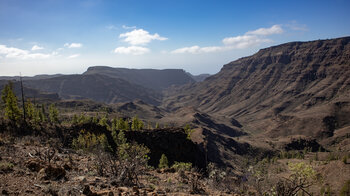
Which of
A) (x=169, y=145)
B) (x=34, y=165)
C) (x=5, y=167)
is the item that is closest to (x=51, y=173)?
(x=34, y=165)

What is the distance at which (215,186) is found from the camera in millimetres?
19672

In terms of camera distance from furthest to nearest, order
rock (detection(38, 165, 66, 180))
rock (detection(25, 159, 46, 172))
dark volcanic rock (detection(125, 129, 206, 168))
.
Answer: dark volcanic rock (detection(125, 129, 206, 168))
rock (detection(25, 159, 46, 172))
rock (detection(38, 165, 66, 180))

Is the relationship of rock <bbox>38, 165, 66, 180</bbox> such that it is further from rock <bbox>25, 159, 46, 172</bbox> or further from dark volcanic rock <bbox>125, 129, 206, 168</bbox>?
dark volcanic rock <bbox>125, 129, 206, 168</bbox>

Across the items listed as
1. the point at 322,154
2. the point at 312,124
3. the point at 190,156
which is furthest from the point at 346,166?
the point at 312,124

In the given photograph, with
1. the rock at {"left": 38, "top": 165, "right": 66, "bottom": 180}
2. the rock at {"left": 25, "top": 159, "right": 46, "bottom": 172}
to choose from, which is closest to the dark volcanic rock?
the rock at {"left": 25, "top": 159, "right": 46, "bottom": 172}

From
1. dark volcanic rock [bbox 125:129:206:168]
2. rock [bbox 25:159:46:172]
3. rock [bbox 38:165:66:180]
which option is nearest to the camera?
rock [bbox 38:165:66:180]

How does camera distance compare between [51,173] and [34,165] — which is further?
[34,165]

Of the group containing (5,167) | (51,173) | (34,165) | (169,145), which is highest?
(5,167)

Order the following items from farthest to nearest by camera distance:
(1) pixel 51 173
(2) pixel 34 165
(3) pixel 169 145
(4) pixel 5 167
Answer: (3) pixel 169 145 < (2) pixel 34 165 < (1) pixel 51 173 < (4) pixel 5 167

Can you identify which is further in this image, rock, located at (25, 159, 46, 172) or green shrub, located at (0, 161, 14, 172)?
rock, located at (25, 159, 46, 172)

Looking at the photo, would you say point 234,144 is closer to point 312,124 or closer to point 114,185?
point 312,124

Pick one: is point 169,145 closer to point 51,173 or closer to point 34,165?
point 34,165

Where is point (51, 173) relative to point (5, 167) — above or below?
below

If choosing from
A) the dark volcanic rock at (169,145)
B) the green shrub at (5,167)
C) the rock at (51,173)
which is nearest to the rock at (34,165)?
the green shrub at (5,167)
